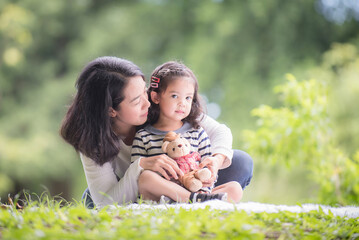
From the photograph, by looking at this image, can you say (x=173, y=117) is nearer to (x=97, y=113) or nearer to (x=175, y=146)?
(x=175, y=146)

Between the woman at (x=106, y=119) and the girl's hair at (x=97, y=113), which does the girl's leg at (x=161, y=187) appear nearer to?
the woman at (x=106, y=119)

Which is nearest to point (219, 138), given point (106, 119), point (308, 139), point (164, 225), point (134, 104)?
point (134, 104)

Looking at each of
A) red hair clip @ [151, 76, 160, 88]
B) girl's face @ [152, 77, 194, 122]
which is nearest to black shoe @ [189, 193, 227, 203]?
girl's face @ [152, 77, 194, 122]

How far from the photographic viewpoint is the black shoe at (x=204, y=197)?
1991mm

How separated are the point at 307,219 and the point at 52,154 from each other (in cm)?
570

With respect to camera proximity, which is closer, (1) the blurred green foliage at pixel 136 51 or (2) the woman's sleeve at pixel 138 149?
(2) the woman's sleeve at pixel 138 149

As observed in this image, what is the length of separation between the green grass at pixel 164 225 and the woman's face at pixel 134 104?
1.84ft

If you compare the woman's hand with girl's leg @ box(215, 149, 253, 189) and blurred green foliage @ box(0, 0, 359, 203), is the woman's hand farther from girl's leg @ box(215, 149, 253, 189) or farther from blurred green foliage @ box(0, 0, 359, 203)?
blurred green foliage @ box(0, 0, 359, 203)

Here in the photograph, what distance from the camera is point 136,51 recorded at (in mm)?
7062

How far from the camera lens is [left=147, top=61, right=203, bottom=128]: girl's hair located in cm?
219

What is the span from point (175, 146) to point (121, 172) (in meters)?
0.52

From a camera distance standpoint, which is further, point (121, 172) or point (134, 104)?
point (121, 172)

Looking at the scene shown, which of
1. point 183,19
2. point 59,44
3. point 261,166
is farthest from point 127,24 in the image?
point 261,166

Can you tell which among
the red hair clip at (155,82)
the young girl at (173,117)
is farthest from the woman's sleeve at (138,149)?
the red hair clip at (155,82)
